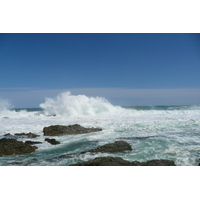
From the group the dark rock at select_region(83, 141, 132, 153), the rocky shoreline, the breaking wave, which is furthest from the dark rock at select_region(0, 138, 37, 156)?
the breaking wave

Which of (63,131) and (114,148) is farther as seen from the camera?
(63,131)

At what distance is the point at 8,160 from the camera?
4680mm

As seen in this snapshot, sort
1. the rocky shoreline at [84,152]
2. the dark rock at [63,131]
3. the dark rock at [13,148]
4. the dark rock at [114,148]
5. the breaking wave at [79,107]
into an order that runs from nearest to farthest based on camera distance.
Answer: the rocky shoreline at [84,152], the dark rock at [114,148], the dark rock at [13,148], the dark rock at [63,131], the breaking wave at [79,107]

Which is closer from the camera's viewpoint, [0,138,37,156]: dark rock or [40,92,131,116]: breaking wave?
[0,138,37,156]: dark rock

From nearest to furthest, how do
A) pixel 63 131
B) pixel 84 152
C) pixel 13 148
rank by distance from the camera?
1. pixel 84 152
2. pixel 13 148
3. pixel 63 131

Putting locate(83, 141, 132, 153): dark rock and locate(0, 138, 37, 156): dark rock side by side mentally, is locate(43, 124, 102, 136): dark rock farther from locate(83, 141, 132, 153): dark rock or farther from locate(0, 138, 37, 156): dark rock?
locate(83, 141, 132, 153): dark rock

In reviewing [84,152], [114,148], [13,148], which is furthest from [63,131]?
[114,148]

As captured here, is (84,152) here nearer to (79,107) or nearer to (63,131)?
(63,131)

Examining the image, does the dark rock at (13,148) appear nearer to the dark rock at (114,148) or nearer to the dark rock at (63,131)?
the dark rock at (114,148)

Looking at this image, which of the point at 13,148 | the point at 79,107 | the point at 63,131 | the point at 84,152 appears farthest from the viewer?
the point at 79,107

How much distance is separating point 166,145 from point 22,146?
398 centimetres

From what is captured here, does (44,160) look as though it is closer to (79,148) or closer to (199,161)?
(79,148)

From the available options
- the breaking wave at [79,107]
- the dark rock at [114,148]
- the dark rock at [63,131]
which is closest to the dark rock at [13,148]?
the dark rock at [114,148]
